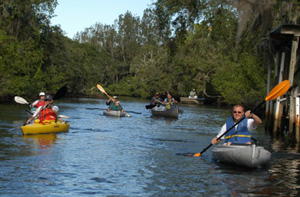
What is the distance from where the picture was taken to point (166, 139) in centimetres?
2062

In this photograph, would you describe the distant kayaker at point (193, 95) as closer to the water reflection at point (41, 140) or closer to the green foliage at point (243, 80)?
the green foliage at point (243, 80)

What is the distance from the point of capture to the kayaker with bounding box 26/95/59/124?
66.4 feet

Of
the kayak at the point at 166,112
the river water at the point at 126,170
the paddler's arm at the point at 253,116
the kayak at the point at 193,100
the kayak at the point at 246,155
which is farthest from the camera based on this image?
the kayak at the point at 193,100

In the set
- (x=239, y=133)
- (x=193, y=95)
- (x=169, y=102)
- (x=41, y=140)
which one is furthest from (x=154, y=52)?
(x=239, y=133)

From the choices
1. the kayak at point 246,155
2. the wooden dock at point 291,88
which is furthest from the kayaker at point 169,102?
the kayak at point 246,155

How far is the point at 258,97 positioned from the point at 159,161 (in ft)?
98.3

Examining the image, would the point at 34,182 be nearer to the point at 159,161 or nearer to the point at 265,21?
the point at 159,161

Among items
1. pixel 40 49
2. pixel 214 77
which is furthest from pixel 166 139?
pixel 214 77

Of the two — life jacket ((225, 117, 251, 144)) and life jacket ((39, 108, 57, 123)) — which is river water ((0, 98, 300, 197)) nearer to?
life jacket ((225, 117, 251, 144))

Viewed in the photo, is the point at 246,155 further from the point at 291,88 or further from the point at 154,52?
the point at 154,52

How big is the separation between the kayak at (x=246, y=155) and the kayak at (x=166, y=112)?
776 inches

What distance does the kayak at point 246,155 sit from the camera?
12727 mm

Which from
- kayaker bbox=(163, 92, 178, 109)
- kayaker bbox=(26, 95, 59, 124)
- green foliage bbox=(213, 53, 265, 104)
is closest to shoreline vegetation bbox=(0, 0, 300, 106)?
green foliage bbox=(213, 53, 265, 104)

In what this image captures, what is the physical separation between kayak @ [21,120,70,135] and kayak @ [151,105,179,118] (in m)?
12.4
